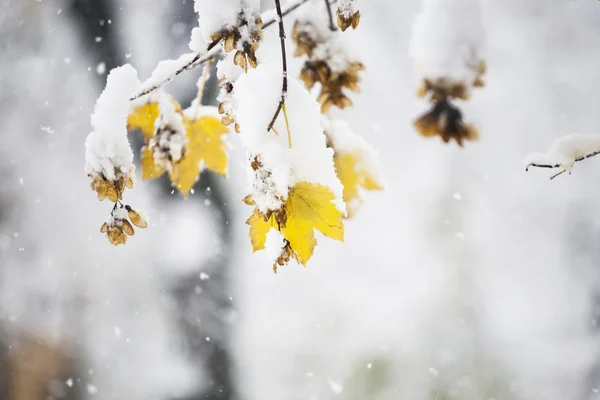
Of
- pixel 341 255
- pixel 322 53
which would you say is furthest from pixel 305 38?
pixel 341 255

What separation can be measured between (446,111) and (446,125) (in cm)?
2

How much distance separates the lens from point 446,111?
2.31ft

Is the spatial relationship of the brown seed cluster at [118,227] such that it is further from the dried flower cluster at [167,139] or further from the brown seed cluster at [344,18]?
the brown seed cluster at [344,18]

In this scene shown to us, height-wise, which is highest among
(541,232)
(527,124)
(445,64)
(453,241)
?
(527,124)

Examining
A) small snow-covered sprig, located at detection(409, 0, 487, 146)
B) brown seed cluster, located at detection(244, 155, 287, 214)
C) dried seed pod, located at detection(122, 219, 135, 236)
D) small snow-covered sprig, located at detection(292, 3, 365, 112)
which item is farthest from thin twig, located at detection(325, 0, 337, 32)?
dried seed pod, located at detection(122, 219, 135, 236)

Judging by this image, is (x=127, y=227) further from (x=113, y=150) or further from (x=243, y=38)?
(x=243, y=38)

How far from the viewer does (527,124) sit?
8.78m

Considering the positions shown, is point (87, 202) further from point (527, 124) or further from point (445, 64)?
point (527, 124)

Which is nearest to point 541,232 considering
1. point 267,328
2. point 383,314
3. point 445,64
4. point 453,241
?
point 453,241

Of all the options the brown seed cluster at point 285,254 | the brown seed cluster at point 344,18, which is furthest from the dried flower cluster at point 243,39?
the brown seed cluster at point 285,254

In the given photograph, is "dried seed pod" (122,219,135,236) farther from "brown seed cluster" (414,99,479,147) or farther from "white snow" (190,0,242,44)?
"brown seed cluster" (414,99,479,147)

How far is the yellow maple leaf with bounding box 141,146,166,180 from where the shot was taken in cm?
81

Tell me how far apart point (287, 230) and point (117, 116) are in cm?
37

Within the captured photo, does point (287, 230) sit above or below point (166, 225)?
below
